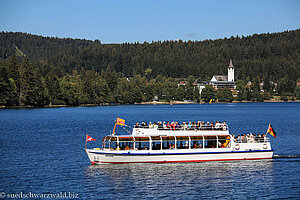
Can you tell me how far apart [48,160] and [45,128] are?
2023 inches

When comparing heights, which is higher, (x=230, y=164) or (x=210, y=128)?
(x=210, y=128)

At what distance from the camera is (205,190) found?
1740 inches

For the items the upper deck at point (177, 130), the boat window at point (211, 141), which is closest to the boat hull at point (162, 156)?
the boat window at point (211, 141)

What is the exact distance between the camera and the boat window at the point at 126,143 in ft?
180

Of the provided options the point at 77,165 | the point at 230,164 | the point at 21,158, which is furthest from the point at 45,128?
the point at 230,164

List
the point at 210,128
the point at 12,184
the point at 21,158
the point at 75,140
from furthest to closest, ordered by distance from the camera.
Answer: the point at 75,140 → the point at 21,158 → the point at 210,128 → the point at 12,184

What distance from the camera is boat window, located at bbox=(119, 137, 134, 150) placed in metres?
54.8

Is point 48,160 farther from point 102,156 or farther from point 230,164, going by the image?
point 230,164

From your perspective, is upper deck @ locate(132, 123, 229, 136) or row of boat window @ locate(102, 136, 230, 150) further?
upper deck @ locate(132, 123, 229, 136)

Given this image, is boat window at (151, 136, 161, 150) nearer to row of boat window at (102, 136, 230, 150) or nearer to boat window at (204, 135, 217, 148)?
row of boat window at (102, 136, 230, 150)

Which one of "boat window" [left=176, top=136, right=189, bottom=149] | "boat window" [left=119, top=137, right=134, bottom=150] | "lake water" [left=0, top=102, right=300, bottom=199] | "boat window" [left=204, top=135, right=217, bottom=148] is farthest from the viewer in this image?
"boat window" [left=204, top=135, right=217, bottom=148]

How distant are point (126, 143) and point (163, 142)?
4541 millimetres

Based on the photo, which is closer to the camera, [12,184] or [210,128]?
[12,184]

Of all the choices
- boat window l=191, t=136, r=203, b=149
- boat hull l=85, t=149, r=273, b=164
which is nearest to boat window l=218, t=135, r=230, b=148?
boat hull l=85, t=149, r=273, b=164
